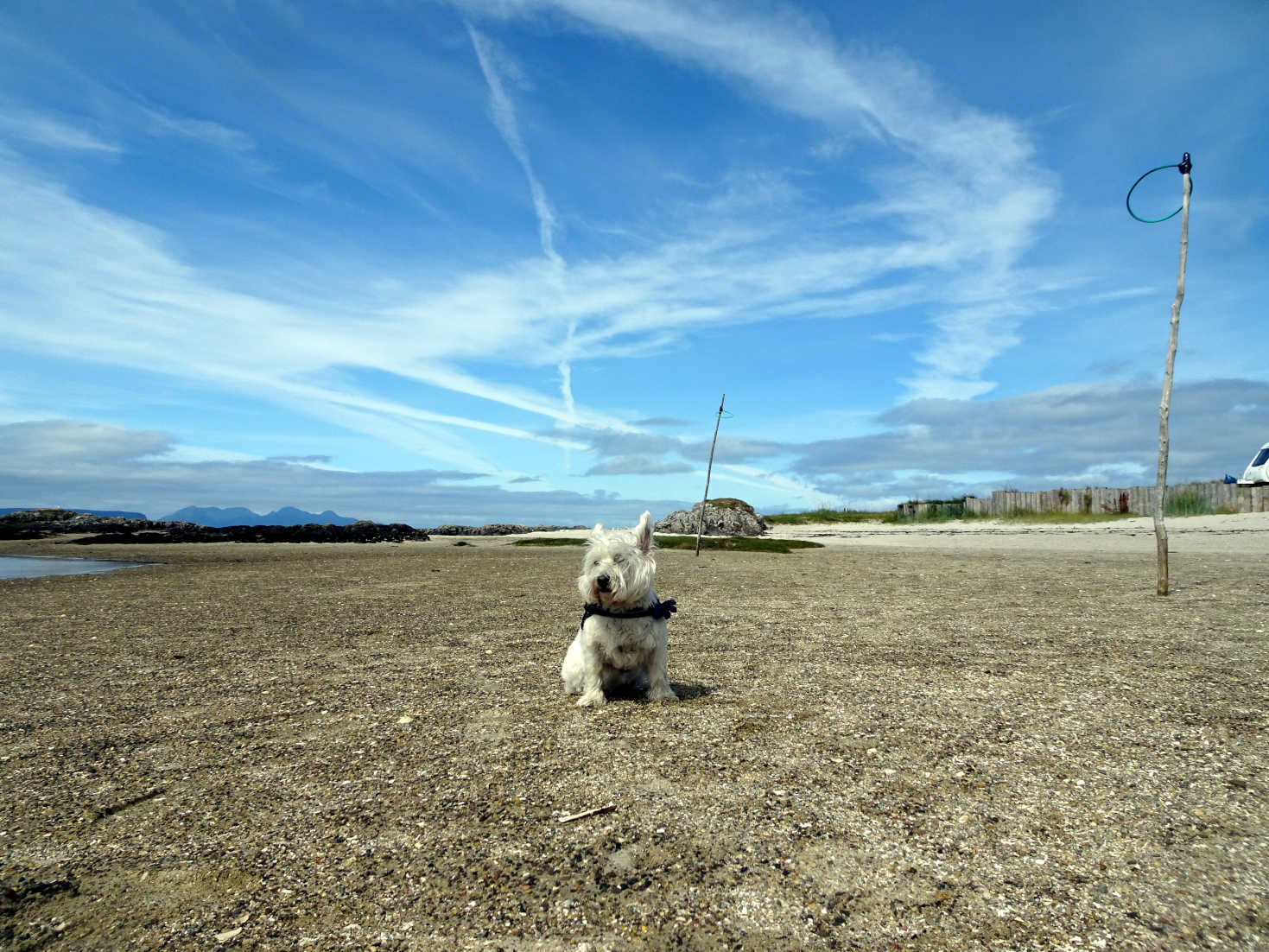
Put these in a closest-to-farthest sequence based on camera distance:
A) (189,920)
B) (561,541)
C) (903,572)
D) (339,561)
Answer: (189,920) < (903,572) < (339,561) < (561,541)

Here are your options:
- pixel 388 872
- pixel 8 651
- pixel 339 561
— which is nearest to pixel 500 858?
pixel 388 872

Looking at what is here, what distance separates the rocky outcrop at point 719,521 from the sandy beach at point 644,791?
32485 mm

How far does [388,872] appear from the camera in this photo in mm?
3947

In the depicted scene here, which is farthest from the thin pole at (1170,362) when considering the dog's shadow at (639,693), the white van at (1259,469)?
the white van at (1259,469)

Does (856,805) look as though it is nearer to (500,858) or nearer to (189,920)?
(500,858)

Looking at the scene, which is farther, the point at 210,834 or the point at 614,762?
the point at 614,762

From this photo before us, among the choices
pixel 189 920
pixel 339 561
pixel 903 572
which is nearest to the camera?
pixel 189 920

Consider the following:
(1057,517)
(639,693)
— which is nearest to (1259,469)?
(1057,517)

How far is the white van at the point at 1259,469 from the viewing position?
1615 inches

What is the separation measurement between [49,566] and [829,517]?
42754 millimetres

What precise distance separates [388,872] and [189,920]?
0.90 meters

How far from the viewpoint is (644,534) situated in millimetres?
6711

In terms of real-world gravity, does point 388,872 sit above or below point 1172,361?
below

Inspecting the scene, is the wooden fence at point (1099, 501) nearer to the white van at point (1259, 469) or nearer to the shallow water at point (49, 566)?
the white van at point (1259, 469)
